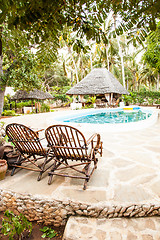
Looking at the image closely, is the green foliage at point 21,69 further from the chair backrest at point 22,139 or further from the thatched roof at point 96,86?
the thatched roof at point 96,86

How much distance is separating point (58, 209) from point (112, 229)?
31.0 inches

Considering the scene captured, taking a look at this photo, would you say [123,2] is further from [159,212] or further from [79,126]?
[79,126]

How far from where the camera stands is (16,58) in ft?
22.1

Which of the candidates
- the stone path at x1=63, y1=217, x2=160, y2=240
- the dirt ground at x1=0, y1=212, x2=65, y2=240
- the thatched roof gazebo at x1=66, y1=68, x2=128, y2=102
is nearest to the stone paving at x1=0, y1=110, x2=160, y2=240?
the stone path at x1=63, y1=217, x2=160, y2=240

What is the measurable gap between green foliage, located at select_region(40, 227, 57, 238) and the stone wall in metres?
0.11

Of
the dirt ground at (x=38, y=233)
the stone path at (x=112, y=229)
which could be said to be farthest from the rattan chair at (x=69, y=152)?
the dirt ground at (x=38, y=233)

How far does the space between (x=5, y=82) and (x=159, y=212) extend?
7.37 metres

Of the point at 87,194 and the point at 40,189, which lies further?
the point at 40,189

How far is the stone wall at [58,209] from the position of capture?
201 cm

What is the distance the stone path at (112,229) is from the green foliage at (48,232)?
0.28 meters

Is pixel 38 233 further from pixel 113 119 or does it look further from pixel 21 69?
pixel 113 119

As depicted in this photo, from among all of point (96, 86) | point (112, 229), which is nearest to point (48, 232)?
point (112, 229)

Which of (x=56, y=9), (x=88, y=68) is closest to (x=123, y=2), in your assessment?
(x=56, y=9)

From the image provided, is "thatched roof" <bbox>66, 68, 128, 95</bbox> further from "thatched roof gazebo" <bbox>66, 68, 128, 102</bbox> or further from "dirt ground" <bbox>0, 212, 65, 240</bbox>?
"dirt ground" <bbox>0, 212, 65, 240</bbox>
